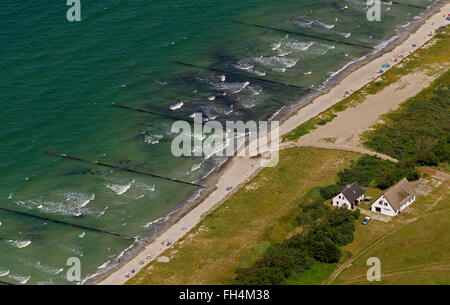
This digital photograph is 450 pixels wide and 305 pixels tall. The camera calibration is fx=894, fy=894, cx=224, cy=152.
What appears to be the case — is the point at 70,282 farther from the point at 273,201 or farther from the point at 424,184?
the point at 424,184

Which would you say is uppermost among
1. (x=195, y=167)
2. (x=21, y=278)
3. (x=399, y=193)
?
(x=399, y=193)

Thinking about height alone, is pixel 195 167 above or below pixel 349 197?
below

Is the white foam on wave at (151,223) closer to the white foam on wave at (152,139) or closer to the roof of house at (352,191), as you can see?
the white foam on wave at (152,139)

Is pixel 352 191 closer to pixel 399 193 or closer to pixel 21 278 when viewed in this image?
pixel 399 193

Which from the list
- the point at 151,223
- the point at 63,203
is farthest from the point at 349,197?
the point at 63,203

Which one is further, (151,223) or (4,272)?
(151,223)

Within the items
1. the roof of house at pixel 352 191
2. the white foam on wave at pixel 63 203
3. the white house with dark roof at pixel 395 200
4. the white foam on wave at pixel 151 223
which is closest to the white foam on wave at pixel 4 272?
the white foam on wave at pixel 63 203
